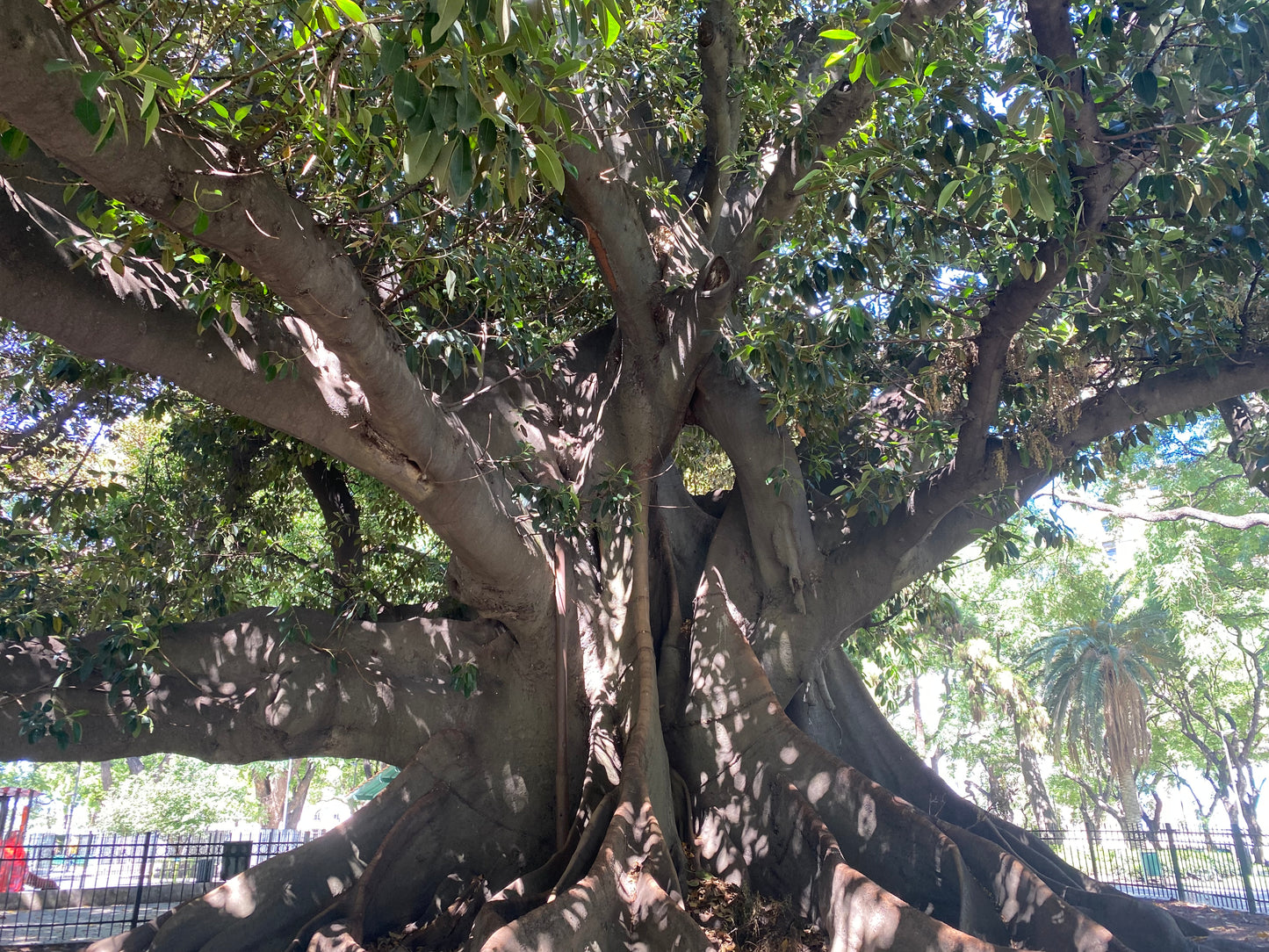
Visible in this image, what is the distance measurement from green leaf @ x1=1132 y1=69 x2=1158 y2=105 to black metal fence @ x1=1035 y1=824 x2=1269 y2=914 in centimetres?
1310

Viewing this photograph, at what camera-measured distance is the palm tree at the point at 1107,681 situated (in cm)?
1747

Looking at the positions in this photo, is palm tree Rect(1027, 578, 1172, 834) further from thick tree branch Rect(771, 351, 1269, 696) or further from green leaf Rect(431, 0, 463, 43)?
green leaf Rect(431, 0, 463, 43)

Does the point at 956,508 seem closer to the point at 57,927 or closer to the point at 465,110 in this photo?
the point at 465,110

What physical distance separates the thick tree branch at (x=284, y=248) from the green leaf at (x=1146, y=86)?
11.3 feet

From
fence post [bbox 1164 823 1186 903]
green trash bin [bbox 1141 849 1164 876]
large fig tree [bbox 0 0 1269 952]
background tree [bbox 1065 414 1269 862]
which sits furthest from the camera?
background tree [bbox 1065 414 1269 862]

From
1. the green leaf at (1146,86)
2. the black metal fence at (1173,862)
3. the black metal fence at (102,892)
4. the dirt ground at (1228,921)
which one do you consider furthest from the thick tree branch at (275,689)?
the black metal fence at (1173,862)

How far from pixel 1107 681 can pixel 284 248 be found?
1888cm

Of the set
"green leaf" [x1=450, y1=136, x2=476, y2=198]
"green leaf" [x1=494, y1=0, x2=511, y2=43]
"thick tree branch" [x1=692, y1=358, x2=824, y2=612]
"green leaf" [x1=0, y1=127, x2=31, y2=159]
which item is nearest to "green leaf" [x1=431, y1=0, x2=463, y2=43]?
"green leaf" [x1=494, y1=0, x2=511, y2=43]

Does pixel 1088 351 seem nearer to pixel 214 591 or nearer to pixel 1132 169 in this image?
pixel 1132 169

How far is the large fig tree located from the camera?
3402mm

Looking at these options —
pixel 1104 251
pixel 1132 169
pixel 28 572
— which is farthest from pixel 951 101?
pixel 28 572

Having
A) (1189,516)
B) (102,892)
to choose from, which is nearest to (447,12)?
(1189,516)

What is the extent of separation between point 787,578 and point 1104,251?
124 inches

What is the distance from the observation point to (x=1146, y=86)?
3826mm
